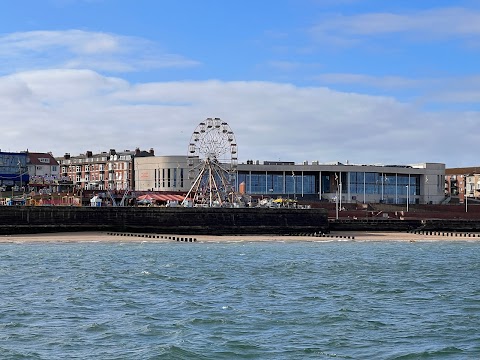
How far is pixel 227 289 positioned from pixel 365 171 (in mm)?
127262

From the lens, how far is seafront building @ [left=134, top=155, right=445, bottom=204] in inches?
6417

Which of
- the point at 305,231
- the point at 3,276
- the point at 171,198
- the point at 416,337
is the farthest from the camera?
the point at 171,198

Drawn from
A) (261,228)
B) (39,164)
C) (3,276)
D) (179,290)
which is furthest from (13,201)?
(179,290)

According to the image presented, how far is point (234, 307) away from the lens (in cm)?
4156

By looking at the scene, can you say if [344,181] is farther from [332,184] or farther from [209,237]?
[209,237]

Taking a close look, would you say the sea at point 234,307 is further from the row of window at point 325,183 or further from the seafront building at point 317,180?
the row of window at point 325,183

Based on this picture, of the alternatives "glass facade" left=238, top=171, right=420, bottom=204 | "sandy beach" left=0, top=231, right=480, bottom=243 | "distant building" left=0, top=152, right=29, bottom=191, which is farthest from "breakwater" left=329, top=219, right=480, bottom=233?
"distant building" left=0, top=152, right=29, bottom=191

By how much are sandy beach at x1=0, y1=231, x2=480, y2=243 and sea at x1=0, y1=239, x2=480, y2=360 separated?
866 inches

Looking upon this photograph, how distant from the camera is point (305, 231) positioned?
12181 centimetres

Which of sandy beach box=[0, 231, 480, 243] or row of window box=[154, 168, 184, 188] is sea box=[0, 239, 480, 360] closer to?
sandy beach box=[0, 231, 480, 243]

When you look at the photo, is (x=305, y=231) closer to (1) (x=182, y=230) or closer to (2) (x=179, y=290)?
(1) (x=182, y=230)

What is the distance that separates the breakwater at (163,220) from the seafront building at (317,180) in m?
38.2

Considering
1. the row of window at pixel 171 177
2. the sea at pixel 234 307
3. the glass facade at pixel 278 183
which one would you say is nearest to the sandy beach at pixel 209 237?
the sea at pixel 234 307

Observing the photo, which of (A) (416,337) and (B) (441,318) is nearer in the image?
(A) (416,337)
